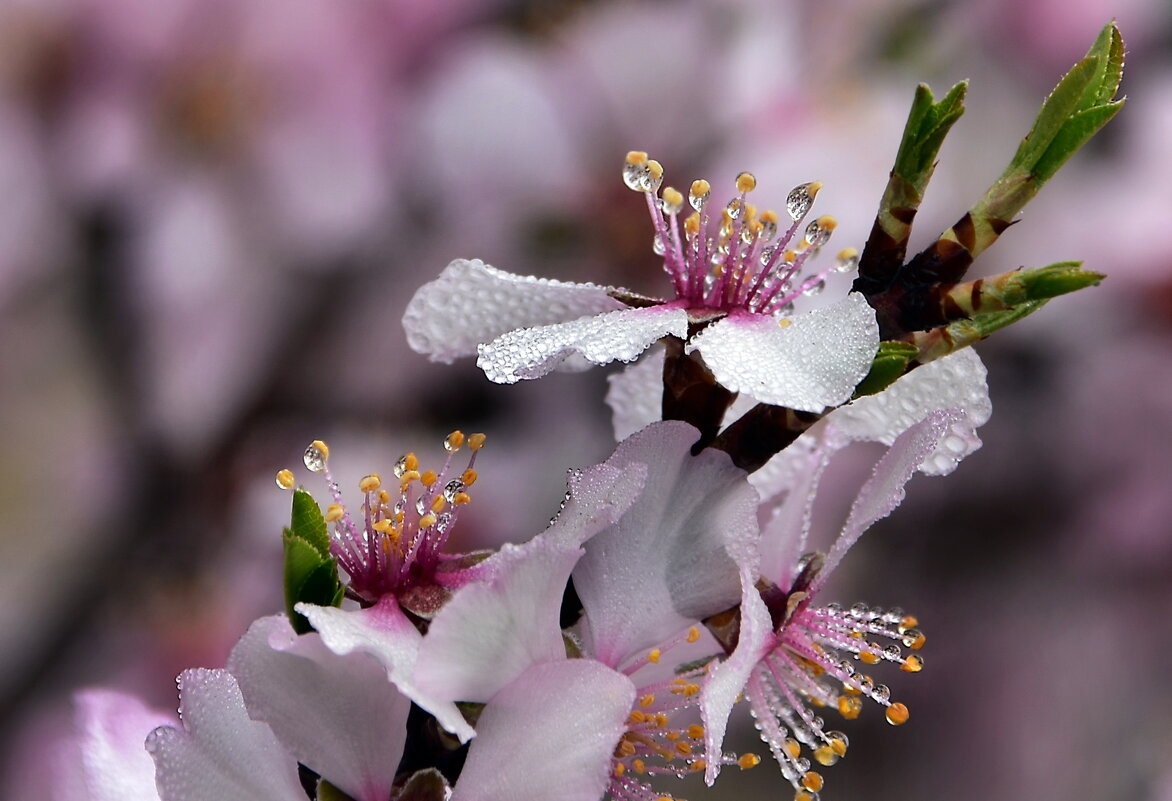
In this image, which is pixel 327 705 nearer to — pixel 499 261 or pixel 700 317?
pixel 700 317

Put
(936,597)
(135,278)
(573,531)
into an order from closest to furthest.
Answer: (573,531) < (135,278) < (936,597)

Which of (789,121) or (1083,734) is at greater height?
(789,121)

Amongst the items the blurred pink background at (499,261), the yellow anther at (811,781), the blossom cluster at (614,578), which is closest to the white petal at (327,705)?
the blossom cluster at (614,578)

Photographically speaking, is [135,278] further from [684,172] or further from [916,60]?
[916,60]

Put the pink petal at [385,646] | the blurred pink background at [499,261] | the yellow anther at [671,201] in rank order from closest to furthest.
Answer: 1. the pink petal at [385,646]
2. the yellow anther at [671,201]
3. the blurred pink background at [499,261]

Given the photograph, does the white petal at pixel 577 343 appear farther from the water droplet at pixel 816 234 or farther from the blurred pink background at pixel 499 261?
the blurred pink background at pixel 499 261

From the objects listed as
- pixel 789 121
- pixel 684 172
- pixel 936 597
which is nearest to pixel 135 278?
pixel 684 172

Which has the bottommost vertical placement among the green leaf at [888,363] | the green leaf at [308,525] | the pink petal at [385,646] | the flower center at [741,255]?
the pink petal at [385,646]
